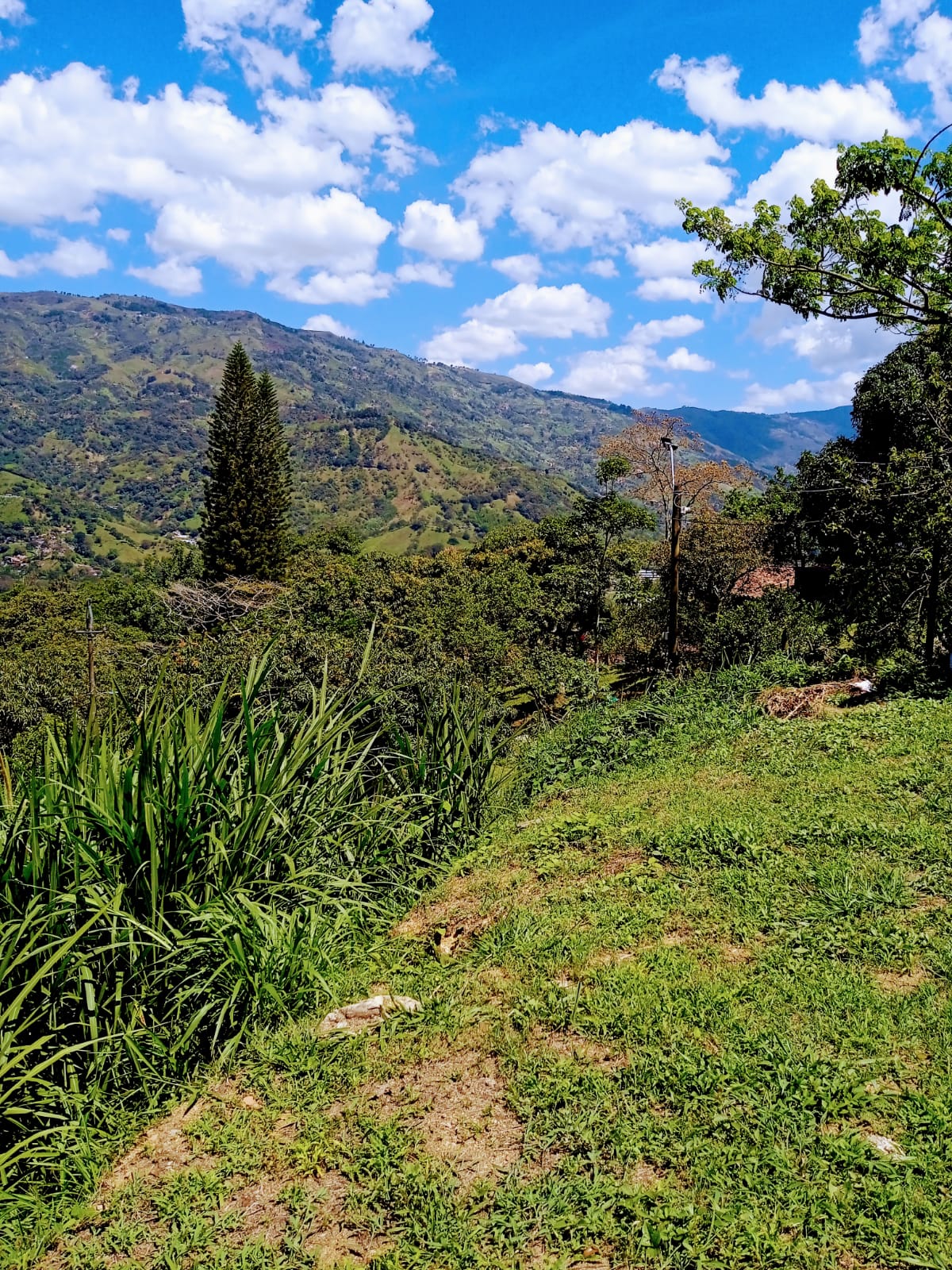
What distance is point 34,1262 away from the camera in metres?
2.05

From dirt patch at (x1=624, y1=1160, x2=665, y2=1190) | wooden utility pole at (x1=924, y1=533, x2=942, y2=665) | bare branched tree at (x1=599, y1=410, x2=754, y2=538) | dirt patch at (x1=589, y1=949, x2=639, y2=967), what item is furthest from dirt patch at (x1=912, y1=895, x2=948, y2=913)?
bare branched tree at (x1=599, y1=410, x2=754, y2=538)

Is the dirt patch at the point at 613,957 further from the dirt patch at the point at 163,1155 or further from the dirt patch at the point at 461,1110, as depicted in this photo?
the dirt patch at the point at 163,1155

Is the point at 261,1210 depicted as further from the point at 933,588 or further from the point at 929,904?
the point at 933,588

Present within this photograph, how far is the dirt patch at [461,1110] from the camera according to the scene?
7.53 ft

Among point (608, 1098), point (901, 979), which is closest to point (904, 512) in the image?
point (901, 979)

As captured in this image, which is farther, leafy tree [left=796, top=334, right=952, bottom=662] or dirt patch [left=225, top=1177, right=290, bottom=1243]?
leafy tree [left=796, top=334, right=952, bottom=662]

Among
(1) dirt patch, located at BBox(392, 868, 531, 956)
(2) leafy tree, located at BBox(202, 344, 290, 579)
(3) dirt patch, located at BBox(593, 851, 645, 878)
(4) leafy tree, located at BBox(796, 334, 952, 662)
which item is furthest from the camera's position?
(2) leafy tree, located at BBox(202, 344, 290, 579)

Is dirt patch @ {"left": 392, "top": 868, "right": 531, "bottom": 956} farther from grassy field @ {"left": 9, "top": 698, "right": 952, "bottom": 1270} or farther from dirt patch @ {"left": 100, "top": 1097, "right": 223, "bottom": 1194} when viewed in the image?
dirt patch @ {"left": 100, "top": 1097, "right": 223, "bottom": 1194}

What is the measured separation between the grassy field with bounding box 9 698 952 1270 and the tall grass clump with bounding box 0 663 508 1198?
0.66ft

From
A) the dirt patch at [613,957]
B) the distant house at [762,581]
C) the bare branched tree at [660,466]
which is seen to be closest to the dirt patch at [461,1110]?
the dirt patch at [613,957]

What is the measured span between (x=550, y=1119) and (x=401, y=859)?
7.01 feet

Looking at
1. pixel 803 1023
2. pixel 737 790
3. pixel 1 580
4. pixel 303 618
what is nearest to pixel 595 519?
pixel 303 618

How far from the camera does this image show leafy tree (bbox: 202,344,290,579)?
41031 millimetres

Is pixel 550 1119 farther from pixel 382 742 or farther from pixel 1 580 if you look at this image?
pixel 1 580
